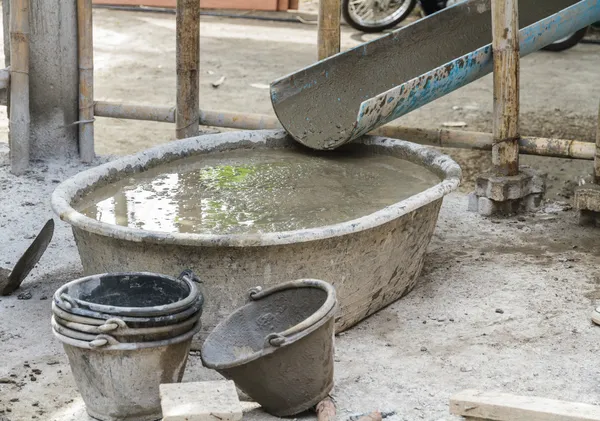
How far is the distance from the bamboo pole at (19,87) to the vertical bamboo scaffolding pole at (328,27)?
1793mm

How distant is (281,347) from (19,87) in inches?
136

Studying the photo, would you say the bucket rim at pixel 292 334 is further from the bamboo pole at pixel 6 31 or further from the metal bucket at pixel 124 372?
the bamboo pole at pixel 6 31

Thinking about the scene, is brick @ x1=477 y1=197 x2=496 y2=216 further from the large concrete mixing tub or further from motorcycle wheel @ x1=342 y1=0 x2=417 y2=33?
motorcycle wheel @ x1=342 y1=0 x2=417 y2=33

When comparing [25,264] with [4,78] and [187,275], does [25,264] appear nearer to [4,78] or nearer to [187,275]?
[187,275]

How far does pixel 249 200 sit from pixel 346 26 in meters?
7.58

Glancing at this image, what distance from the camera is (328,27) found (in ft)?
21.2

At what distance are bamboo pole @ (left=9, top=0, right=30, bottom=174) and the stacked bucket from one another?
9.13 feet

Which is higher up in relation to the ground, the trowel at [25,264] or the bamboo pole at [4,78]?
the bamboo pole at [4,78]

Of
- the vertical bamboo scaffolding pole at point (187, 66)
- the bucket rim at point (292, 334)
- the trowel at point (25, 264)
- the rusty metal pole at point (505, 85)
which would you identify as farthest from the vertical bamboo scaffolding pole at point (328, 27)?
the bucket rim at point (292, 334)

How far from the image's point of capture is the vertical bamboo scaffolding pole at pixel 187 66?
21.1ft

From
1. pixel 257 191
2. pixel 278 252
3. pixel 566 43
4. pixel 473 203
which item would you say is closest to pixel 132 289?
pixel 278 252

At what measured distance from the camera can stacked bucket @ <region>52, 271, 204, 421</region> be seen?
145 inches

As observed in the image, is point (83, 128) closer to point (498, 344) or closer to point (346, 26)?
point (498, 344)

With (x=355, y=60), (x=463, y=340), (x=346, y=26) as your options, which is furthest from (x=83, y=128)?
(x=346, y=26)
